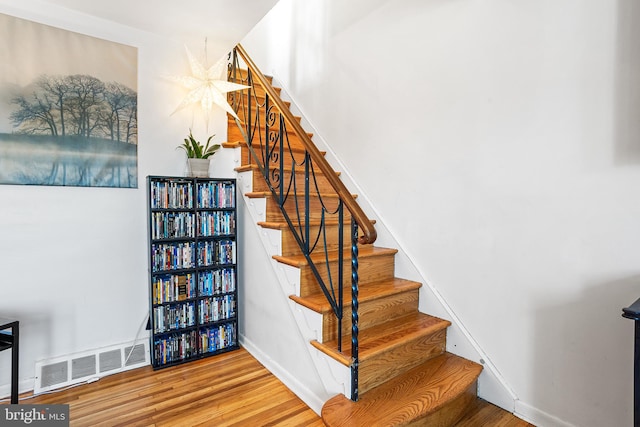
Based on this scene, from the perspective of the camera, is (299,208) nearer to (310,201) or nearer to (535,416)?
(310,201)

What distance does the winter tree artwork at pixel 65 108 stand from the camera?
214 cm

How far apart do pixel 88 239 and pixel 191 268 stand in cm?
74

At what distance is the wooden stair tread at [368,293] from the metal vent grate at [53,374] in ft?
5.37

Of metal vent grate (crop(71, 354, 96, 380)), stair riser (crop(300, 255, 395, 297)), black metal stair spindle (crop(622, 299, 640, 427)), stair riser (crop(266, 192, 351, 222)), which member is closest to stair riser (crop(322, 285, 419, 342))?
stair riser (crop(300, 255, 395, 297))

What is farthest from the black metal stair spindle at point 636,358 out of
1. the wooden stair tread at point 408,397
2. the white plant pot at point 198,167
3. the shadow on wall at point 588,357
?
the white plant pot at point 198,167

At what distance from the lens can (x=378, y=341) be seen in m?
1.91

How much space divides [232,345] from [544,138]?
2.59m

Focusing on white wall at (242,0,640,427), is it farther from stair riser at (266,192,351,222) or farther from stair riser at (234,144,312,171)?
stair riser at (234,144,312,171)

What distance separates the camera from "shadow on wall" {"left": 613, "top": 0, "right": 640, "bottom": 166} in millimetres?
1483

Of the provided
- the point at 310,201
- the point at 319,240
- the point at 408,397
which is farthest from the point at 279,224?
the point at 408,397

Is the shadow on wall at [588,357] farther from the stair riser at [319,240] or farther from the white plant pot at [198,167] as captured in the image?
the white plant pot at [198,167]

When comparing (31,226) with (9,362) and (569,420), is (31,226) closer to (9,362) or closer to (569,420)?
(9,362)

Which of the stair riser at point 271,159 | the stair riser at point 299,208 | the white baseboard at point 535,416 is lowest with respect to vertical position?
the white baseboard at point 535,416

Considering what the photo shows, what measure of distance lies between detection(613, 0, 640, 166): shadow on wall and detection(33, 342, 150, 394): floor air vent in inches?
126
